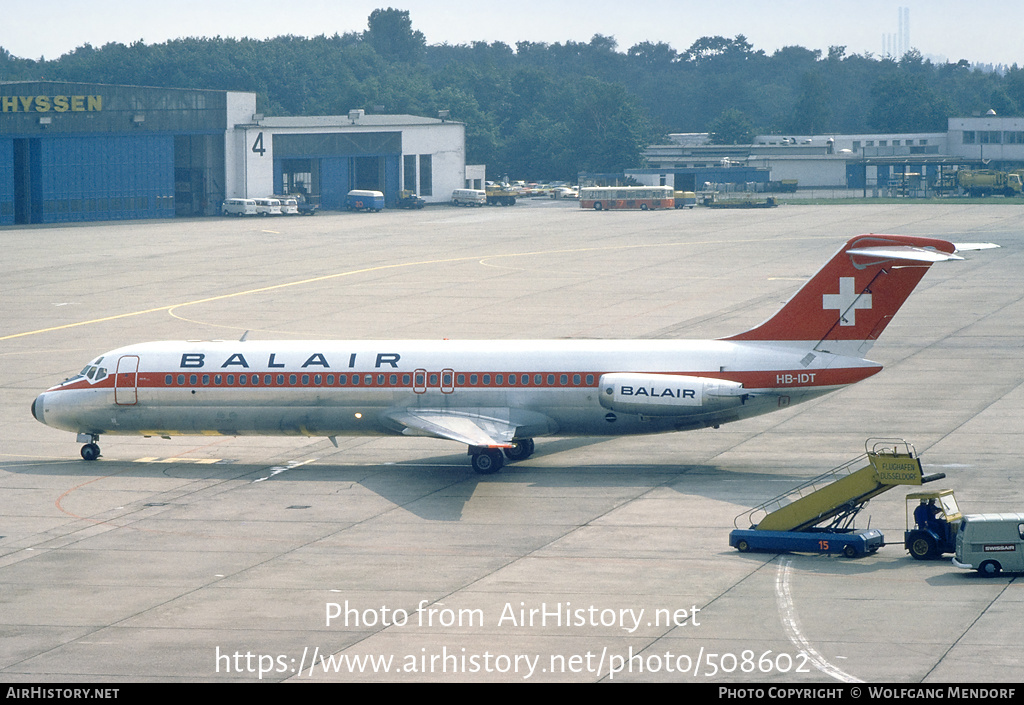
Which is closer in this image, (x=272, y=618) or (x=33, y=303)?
(x=272, y=618)

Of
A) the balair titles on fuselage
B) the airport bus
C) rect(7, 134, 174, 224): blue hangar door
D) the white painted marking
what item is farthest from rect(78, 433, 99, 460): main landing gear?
the airport bus

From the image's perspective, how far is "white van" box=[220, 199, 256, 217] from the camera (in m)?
144

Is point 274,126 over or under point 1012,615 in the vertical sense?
over

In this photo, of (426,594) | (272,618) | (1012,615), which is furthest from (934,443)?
(272,618)

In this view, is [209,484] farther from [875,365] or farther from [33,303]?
[33,303]

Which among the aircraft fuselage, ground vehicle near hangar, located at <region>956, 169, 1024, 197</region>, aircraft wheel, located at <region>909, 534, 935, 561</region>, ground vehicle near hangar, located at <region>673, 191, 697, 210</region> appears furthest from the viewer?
ground vehicle near hangar, located at <region>956, 169, 1024, 197</region>

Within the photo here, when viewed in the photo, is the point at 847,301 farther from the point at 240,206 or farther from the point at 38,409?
the point at 240,206

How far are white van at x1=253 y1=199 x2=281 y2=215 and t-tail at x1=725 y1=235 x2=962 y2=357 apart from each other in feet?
375

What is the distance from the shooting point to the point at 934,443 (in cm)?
4059

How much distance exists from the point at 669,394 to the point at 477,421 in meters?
5.53

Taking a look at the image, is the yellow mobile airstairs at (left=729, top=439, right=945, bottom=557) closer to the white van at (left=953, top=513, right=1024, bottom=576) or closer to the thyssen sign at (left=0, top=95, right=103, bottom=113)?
the white van at (left=953, top=513, right=1024, bottom=576)

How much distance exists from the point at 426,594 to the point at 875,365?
1590cm

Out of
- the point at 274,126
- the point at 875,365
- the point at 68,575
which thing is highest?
the point at 274,126

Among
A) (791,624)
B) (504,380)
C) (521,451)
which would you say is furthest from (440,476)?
(791,624)
